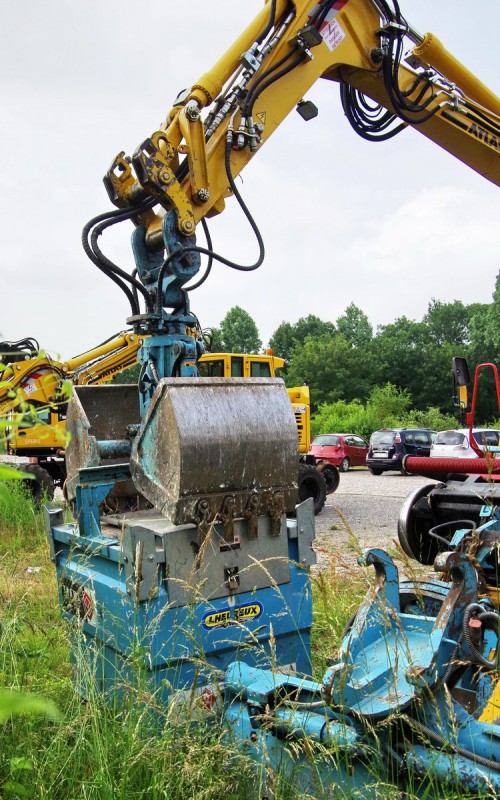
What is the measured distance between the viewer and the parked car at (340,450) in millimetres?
24750

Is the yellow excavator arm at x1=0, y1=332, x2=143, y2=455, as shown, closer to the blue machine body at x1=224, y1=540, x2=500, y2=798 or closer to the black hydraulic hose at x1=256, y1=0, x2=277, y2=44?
the black hydraulic hose at x1=256, y1=0, x2=277, y2=44

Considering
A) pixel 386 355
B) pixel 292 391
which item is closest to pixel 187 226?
pixel 292 391

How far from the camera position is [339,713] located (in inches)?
85.9

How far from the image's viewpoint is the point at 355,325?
80312 millimetres

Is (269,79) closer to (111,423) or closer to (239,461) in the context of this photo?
(111,423)

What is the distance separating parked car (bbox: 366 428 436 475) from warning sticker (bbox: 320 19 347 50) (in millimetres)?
18017

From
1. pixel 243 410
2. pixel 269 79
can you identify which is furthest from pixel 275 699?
pixel 269 79

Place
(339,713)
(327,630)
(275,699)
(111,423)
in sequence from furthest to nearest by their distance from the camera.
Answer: (111,423)
(327,630)
(275,699)
(339,713)

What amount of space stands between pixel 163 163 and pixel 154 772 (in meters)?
3.91

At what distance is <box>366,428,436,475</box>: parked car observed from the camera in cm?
2320

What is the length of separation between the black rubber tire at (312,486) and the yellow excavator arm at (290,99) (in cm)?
601

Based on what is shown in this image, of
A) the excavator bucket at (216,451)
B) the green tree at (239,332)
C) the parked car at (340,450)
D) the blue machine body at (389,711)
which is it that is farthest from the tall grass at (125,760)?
the green tree at (239,332)

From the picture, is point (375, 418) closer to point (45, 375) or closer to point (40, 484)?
point (40, 484)

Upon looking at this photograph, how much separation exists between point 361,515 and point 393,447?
37.1 ft
